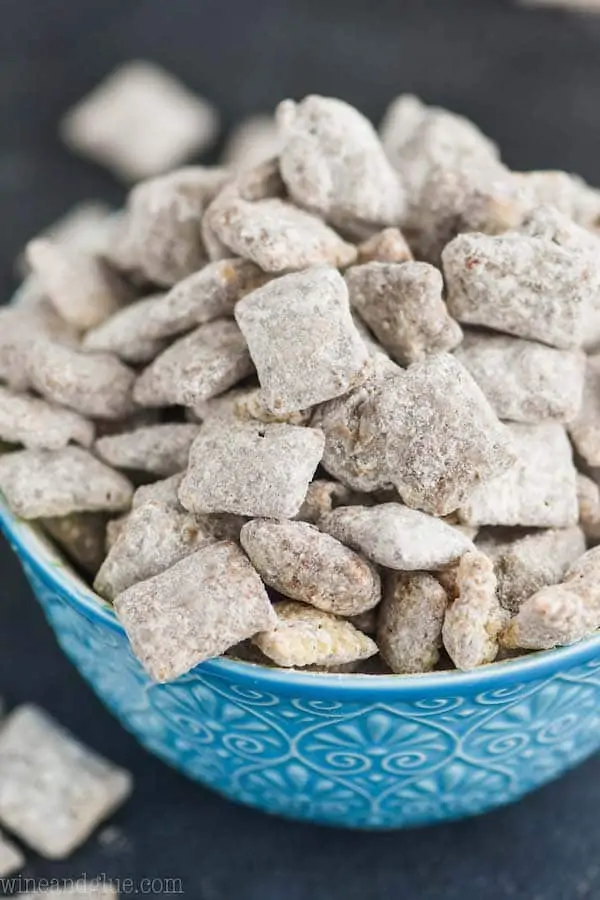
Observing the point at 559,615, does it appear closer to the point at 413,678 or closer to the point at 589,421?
the point at 413,678

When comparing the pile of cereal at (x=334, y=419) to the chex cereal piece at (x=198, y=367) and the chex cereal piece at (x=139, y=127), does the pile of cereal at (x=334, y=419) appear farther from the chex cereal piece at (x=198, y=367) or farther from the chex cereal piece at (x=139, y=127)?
the chex cereal piece at (x=139, y=127)

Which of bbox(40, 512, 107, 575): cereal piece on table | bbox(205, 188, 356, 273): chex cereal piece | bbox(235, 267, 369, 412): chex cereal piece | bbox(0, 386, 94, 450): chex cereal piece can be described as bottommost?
bbox(40, 512, 107, 575): cereal piece on table

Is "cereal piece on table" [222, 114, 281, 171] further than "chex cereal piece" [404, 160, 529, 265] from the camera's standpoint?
Yes

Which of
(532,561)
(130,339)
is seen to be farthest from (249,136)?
(532,561)

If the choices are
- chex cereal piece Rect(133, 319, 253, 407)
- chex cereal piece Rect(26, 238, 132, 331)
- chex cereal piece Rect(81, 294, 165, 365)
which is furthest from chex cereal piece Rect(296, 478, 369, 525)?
chex cereal piece Rect(26, 238, 132, 331)

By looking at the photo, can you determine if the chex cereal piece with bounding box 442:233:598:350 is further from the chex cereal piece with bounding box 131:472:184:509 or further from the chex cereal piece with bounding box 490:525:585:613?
the chex cereal piece with bounding box 131:472:184:509

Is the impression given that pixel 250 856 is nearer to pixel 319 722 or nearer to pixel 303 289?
pixel 319 722
